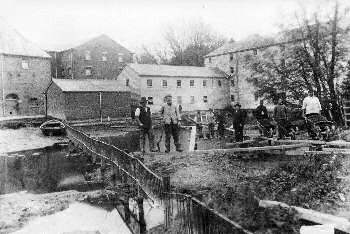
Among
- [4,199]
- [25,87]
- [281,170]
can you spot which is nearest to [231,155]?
[281,170]

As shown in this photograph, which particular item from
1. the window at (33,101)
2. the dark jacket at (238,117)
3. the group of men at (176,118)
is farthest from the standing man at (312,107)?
the window at (33,101)

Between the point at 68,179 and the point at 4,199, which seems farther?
the point at 68,179

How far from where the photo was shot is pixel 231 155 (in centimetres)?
1213

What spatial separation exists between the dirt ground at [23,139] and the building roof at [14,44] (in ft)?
42.1

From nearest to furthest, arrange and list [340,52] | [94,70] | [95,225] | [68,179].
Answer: [95,225], [68,179], [340,52], [94,70]

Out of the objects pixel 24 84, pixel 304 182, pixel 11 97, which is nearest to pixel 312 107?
pixel 304 182

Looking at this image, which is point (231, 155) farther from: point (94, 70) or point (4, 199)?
point (94, 70)

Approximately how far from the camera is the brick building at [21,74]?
39.2 m

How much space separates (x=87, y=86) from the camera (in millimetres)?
38469

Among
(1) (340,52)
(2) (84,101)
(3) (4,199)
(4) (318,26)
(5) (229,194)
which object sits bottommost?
(3) (4,199)

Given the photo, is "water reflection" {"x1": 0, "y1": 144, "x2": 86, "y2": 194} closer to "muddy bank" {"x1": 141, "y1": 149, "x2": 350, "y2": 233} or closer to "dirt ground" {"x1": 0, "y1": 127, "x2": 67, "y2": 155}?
"dirt ground" {"x1": 0, "y1": 127, "x2": 67, "y2": 155}

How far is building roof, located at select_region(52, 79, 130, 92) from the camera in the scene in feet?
121

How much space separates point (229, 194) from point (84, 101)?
1257 inches

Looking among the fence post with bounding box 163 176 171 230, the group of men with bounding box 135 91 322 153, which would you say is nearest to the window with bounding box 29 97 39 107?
the group of men with bounding box 135 91 322 153
